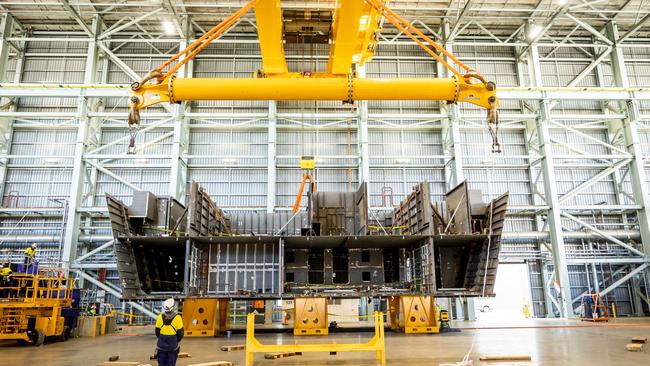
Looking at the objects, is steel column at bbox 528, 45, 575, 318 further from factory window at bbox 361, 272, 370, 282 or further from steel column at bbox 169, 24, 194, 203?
steel column at bbox 169, 24, 194, 203

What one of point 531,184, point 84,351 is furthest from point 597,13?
point 84,351

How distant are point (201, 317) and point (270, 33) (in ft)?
29.6

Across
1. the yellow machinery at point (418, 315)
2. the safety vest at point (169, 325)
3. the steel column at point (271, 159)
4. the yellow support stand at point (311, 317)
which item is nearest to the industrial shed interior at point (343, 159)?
the steel column at point (271, 159)

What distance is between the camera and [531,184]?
27438 mm

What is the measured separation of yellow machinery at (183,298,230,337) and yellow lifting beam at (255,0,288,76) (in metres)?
7.66

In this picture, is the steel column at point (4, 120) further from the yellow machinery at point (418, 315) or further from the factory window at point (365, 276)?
the yellow machinery at point (418, 315)

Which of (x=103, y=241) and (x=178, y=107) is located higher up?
(x=178, y=107)

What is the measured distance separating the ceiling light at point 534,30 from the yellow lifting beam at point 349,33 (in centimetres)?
1548

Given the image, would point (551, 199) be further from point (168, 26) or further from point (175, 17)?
point (168, 26)

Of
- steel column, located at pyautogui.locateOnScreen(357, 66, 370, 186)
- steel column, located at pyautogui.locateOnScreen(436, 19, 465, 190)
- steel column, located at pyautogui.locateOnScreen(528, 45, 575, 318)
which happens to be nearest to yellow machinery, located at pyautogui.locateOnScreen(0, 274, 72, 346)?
steel column, located at pyautogui.locateOnScreen(357, 66, 370, 186)

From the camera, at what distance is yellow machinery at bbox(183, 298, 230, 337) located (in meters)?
13.9

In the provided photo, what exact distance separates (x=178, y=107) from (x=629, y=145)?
26170 mm

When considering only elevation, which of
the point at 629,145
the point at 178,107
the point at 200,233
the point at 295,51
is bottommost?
the point at 200,233

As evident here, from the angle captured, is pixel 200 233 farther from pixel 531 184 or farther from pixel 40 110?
pixel 531 184
